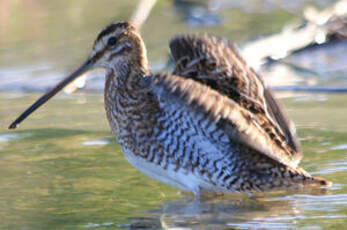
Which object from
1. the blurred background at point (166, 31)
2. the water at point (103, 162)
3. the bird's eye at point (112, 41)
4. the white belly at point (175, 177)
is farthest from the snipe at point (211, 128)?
the blurred background at point (166, 31)

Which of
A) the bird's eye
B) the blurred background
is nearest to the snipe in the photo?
the bird's eye

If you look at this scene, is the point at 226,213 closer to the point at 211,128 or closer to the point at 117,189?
the point at 211,128

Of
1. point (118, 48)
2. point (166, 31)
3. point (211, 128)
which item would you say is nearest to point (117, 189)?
point (211, 128)

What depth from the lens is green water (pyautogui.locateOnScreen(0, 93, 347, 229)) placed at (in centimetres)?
550

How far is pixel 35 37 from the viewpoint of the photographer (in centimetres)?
1306

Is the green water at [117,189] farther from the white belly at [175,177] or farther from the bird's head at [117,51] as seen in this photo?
the bird's head at [117,51]

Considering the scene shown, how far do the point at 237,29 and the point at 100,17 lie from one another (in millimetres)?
2476

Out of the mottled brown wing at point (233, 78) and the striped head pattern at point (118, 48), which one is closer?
the mottled brown wing at point (233, 78)

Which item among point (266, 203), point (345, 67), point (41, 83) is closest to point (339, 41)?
point (345, 67)

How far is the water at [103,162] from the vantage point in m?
5.56

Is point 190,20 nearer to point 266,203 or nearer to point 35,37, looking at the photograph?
point 35,37

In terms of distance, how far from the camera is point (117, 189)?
632cm

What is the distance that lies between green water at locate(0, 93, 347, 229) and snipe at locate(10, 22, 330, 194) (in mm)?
182

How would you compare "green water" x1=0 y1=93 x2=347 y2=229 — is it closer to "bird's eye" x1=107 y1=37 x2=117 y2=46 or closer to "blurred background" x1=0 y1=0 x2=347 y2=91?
"bird's eye" x1=107 y1=37 x2=117 y2=46
